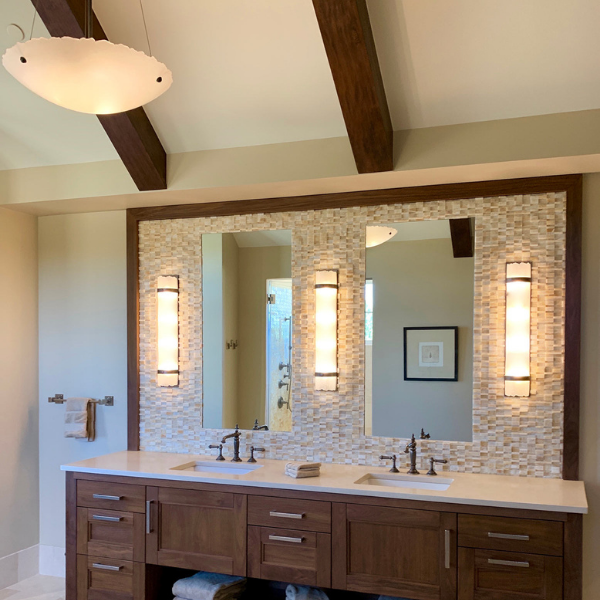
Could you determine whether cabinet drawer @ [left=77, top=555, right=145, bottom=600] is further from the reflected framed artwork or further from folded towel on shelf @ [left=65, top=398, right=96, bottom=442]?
the reflected framed artwork

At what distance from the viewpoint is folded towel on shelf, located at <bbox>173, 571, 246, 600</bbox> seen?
3296mm

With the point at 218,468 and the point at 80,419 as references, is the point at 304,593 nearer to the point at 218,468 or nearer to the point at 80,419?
the point at 218,468

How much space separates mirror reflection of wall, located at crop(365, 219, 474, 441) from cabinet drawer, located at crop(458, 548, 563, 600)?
2.24 ft

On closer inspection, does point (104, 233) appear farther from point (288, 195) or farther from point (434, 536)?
point (434, 536)

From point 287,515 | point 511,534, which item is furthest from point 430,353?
point 287,515

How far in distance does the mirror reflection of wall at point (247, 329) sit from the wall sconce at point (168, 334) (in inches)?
7.2

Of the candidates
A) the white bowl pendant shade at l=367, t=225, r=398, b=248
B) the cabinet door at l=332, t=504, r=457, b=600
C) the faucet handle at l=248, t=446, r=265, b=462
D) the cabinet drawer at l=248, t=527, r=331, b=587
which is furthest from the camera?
the faucet handle at l=248, t=446, r=265, b=462

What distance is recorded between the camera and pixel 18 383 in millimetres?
4066

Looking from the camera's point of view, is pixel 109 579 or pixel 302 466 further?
pixel 109 579

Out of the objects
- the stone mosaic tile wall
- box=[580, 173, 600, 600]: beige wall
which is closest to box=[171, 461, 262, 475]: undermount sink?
the stone mosaic tile wall

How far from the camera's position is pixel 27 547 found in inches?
161

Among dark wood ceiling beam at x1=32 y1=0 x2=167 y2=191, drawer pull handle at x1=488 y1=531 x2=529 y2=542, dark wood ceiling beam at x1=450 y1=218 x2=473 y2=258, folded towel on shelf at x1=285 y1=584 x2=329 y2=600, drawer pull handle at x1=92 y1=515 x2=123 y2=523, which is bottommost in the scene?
folded towel on shelf at x1=285 y1=584 x2=329 y2=600

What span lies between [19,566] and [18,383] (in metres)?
1.13

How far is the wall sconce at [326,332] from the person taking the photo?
11.6ft
